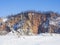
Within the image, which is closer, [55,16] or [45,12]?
[55,16]

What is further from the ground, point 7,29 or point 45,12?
point 45,12

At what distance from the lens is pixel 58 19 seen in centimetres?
2283

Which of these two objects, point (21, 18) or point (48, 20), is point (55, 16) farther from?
point (21, 18)

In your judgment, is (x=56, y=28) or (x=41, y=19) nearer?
(x=56, y=28)

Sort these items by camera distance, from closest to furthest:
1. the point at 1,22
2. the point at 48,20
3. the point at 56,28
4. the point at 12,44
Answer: the point at 12,44, the point at 56,28, the point at 48,20, the point at 1,22

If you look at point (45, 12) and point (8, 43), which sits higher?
point (45, 12)

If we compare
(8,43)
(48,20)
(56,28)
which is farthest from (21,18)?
(8,43)

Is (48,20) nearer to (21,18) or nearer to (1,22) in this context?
(21,18)

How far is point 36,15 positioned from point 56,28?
167 inches

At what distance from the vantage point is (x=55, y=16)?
78.3 feet

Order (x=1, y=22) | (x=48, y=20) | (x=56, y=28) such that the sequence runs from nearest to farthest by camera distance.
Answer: (x=56, y=28), (x=48, y=20), (x=1, y=22)

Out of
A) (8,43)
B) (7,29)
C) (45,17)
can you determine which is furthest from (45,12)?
(8,43)

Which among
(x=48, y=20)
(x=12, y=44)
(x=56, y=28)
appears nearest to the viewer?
(x=12, y=44)

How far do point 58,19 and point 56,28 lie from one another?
1.57 m
